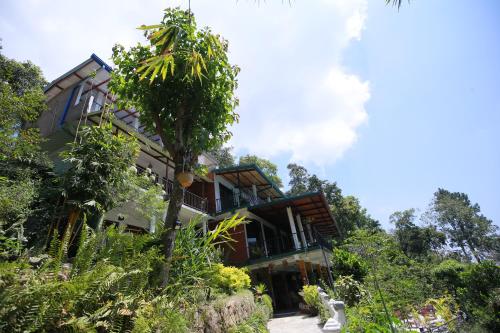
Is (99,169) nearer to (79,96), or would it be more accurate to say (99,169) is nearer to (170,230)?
(170,230)

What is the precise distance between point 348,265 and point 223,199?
28.4ft

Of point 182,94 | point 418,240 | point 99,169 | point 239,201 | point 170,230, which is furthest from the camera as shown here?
point 418,240

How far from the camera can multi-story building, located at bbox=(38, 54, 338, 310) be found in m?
10.6

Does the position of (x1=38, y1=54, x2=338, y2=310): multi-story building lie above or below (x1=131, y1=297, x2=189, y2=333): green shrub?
above

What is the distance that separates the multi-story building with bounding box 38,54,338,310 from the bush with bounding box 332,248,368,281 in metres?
1.12

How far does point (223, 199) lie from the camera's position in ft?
54.4

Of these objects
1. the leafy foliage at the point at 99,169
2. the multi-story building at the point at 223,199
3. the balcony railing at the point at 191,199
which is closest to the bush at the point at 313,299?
the multi-story building at the point at 223,199

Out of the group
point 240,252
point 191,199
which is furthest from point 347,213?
point 191,199

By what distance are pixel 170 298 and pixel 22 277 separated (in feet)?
5.27

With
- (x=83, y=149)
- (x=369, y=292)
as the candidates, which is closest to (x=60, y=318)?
(x=83, y=149)

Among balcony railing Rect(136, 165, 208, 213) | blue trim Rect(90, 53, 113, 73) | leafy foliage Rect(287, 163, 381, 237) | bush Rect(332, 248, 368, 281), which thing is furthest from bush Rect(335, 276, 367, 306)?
leafy foliage Rect(287, 163, 381, 237)

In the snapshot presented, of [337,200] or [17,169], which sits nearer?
[17,169]

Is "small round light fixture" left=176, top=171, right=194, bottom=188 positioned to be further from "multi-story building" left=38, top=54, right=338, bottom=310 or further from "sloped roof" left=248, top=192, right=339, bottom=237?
"sloped roof" left=248, top=192, right=339, bottom=237

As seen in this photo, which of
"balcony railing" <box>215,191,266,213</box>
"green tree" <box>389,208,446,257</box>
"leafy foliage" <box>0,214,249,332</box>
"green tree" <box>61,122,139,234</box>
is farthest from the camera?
"green tree" <box>389,208,446,257</box>
